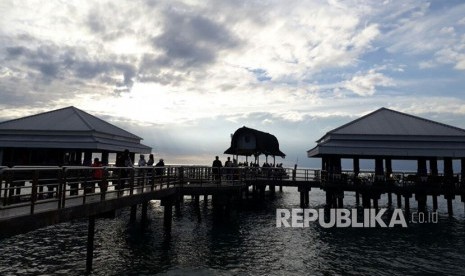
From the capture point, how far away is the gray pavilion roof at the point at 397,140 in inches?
1236

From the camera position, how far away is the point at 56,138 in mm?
31703

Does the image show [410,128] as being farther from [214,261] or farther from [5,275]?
[5,275]

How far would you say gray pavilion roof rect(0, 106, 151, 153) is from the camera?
31.0m

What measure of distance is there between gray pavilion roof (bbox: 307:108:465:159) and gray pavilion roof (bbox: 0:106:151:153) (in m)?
19.4

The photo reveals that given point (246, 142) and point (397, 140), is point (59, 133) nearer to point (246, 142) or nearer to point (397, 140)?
point (246, 142)

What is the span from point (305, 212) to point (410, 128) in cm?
1275

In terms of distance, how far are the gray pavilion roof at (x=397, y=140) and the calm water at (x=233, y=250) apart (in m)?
7.02

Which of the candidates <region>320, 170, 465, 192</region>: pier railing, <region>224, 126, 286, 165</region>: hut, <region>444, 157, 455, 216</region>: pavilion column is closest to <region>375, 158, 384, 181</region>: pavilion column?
<region>320, 170, 465, 192</region>: pier railing

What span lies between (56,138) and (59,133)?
1.64ft

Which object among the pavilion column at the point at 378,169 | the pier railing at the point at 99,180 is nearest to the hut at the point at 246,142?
the pier railing at the point at 99,180

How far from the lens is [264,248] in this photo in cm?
1981

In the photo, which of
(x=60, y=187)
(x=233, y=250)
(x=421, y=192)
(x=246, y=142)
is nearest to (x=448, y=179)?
(x=421, y=192)

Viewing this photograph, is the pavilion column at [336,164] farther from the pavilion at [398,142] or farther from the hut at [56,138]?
the hut at [56,138]

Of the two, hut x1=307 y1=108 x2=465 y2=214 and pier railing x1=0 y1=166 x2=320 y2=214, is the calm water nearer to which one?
pier railing x1=0 y1=166 x2=320 y2=214
